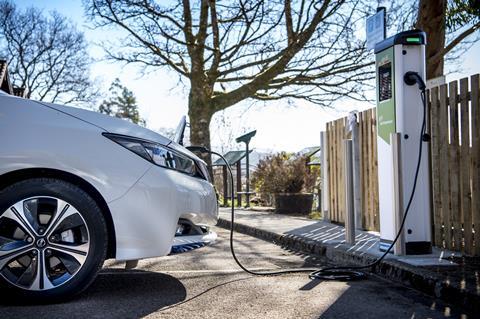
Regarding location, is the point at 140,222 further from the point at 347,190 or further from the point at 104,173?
the point at 347,190

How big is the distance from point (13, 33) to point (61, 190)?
3099cm

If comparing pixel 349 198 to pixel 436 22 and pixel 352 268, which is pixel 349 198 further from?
pixel 436 22

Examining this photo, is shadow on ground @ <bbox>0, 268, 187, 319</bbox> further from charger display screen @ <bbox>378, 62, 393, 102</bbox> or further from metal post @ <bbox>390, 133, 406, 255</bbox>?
charger display screen @ <bbox>378, 62, 393, 102</bbox>

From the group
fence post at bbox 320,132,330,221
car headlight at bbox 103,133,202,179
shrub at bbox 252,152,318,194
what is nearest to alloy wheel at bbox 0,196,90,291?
car headlight at bbox 103,133,202,179

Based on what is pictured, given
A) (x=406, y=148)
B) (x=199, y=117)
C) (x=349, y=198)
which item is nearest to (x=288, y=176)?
(x=199, y=117)

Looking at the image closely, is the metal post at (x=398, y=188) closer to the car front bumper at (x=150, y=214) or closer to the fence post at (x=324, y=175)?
the car front bumper at (x=150, y=214)

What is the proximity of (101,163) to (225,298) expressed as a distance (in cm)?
124

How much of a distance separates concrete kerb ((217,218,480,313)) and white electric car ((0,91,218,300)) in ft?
6.01

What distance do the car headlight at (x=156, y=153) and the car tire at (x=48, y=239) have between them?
0.43m

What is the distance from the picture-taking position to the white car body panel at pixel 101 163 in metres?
3.54

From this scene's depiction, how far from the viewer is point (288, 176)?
474 inches

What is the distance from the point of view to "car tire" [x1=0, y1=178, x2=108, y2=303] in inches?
136

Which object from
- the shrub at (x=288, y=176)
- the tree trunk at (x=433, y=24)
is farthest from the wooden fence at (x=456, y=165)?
the shrub at (x=288, y=176)

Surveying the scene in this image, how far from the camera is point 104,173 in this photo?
361cm
